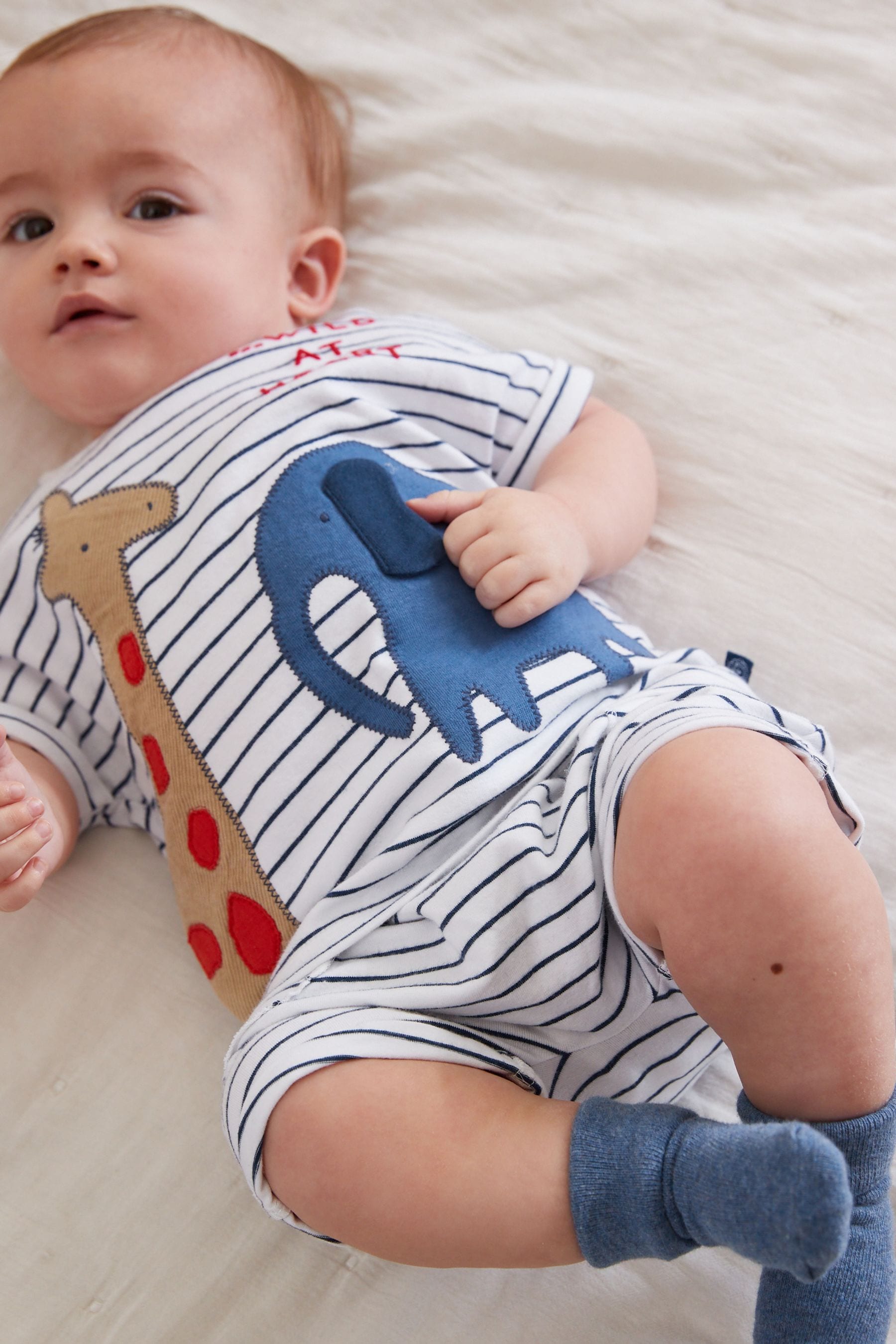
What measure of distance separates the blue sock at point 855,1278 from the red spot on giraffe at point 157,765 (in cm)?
50

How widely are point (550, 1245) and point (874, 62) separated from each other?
3.59 ft

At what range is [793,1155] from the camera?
1.96 ft

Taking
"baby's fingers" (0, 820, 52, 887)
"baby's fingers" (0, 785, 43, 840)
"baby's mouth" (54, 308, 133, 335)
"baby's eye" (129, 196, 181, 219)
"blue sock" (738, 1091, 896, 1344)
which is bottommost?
"blue sock" (738, 1091, 896, 1344)

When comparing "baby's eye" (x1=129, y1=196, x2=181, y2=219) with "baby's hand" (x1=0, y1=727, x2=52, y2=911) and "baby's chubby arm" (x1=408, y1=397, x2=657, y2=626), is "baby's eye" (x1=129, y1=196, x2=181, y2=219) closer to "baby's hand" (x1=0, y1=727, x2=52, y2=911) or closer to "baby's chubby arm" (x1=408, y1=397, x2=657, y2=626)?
"baby's chubby arm" (x1=408, y1=397, x2=657, y2=626)

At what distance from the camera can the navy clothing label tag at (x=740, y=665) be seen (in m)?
0.94

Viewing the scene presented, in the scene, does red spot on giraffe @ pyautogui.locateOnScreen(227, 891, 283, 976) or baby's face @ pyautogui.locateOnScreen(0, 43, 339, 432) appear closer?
red spot on giraffe @ pyautogui.locateOnScreen(227, 891, 283, 976)

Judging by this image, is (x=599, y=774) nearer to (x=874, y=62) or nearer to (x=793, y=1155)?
(x=793, y=1155)

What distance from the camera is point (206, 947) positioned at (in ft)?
2.91

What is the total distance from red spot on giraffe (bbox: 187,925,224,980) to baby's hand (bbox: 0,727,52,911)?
130 millimetres

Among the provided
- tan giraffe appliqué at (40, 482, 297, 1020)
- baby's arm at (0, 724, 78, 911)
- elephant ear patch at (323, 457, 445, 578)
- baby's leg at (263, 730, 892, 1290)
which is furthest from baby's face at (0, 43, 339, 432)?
baby's leg at (263, 730, 892, 1290)

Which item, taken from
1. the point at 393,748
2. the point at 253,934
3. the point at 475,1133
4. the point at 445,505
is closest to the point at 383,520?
the point at 445,505

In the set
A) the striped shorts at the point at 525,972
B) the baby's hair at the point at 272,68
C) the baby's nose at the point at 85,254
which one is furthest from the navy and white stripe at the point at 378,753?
the baby's hair at the point at 272,68

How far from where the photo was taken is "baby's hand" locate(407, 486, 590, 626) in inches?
32.1

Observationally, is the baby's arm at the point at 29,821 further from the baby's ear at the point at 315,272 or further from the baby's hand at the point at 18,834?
the baby's ear at the point at 315,272
